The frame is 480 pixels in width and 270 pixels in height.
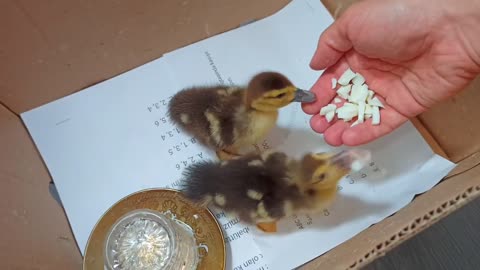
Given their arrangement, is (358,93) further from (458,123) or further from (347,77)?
(458,123)

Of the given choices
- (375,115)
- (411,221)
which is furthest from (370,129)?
(411,221)

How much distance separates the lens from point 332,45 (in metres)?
1.05

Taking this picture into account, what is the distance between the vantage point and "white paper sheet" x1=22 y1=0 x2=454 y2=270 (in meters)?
1.13

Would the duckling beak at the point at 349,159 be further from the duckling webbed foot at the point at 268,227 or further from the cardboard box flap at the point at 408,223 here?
the duckling webbed foot at the point at 268,227

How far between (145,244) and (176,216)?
99 millimetres

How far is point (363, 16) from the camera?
3.21 ft

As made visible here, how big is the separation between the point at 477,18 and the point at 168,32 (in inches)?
28.7

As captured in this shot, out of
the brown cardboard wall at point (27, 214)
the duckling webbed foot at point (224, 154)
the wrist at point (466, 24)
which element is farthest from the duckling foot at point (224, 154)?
the wrist at point (466, 24)

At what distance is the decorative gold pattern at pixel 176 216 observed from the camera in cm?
110

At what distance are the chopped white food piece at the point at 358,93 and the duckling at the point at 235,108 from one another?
93 mm

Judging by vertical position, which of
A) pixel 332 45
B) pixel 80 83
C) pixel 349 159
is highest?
pixel 80 83

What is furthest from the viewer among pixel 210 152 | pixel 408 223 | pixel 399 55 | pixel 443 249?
pixel 443 249

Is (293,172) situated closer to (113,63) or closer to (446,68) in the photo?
(446,68)

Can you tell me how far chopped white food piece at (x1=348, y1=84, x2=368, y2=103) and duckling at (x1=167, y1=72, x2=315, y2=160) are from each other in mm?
93
